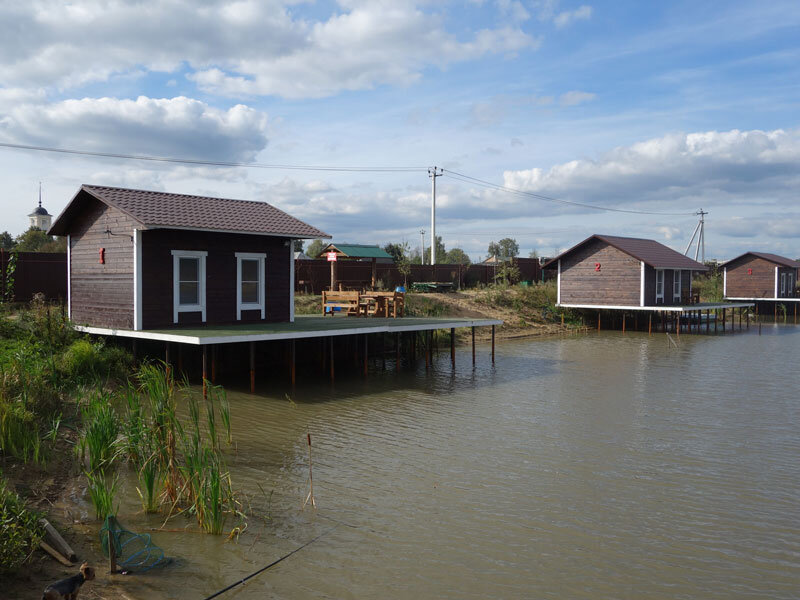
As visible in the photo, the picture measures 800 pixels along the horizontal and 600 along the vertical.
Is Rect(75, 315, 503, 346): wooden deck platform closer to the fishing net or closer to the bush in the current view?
the fishing net

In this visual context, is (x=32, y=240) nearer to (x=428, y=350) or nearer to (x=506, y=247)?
(x=428, y=350)

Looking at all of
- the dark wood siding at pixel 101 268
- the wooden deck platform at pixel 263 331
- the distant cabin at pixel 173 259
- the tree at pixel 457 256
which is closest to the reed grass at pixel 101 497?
the wooden deck platform at pixel 263 331

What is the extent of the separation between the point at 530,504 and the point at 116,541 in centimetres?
483

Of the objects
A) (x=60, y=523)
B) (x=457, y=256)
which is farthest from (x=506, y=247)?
(x=60, y=523)

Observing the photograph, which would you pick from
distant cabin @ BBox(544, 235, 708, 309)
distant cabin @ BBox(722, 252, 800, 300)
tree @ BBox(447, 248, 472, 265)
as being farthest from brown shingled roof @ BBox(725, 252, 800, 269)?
tree @ BBox(447, 248, 472, 265)

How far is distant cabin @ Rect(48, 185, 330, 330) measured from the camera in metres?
15.9

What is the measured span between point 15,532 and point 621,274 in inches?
1236

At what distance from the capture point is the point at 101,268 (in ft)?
55.8

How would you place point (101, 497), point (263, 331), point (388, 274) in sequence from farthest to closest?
point (388, 274)
point (263, 331)
point (101, 497)

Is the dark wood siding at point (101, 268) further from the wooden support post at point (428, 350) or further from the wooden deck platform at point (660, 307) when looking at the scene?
the wooden deck platform at point (660, 307)

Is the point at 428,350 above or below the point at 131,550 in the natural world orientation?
above

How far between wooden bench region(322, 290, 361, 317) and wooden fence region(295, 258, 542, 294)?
4313mm

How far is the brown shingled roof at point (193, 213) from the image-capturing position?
15.9 m

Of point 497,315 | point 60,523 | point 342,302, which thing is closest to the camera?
point 60,523
